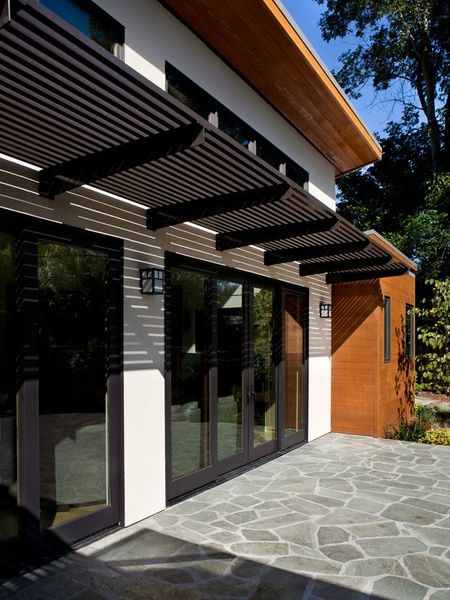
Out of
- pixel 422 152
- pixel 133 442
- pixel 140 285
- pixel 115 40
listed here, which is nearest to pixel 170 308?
pixel 140 285

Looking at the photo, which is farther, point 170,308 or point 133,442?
point 170,308

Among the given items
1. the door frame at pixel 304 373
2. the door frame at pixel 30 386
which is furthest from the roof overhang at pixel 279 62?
the door frame at pixel 30 386

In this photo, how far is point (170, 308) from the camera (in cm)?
566

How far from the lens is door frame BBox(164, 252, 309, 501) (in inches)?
219

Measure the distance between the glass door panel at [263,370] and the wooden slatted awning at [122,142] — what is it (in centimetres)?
175

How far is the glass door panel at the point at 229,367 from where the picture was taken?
657 cm

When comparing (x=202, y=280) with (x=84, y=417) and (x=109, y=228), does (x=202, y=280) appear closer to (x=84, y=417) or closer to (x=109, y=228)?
(x=109, y=228)

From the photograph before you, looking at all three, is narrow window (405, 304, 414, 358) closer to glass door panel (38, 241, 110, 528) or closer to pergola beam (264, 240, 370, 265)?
pergola beam (264, 240, 370, 265)

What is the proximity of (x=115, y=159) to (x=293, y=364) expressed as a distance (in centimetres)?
577

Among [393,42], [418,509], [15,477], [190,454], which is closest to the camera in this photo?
A: [15,477]

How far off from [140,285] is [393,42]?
19577 millimetres

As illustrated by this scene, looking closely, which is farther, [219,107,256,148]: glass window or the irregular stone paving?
[219,107,256,148]: glass window

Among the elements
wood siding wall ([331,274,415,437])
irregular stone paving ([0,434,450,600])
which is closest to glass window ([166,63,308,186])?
wood siding wall ([331,274,415,437])

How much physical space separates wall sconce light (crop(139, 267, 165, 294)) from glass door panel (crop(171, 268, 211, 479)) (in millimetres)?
591
